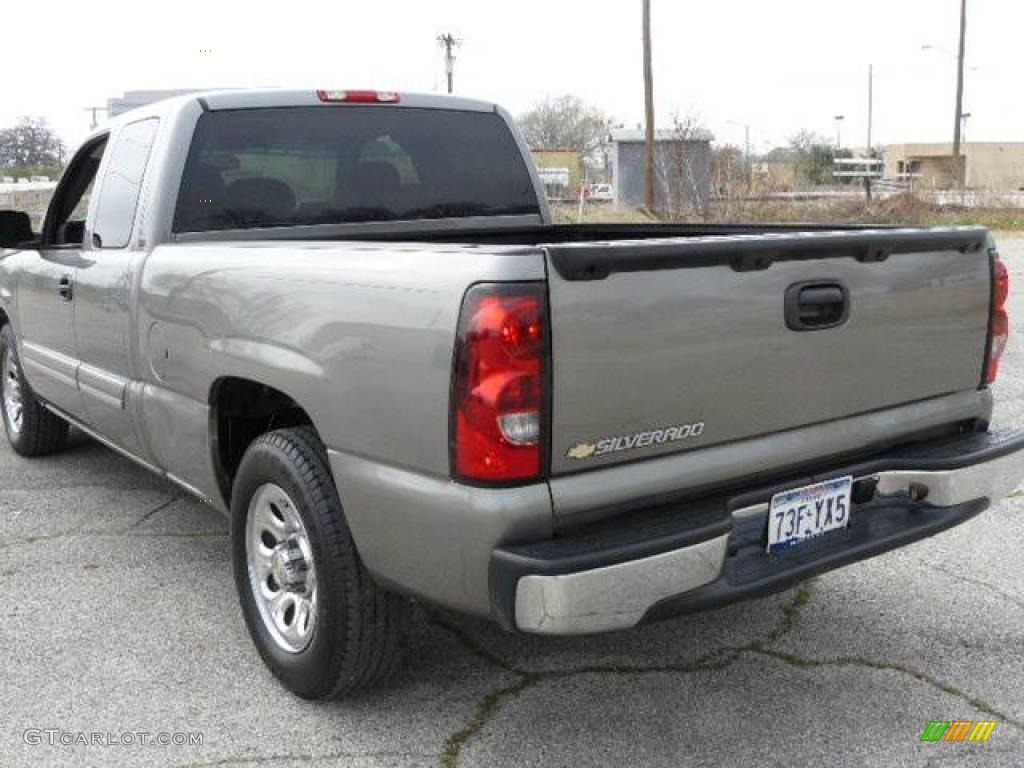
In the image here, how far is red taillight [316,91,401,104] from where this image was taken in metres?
4.36

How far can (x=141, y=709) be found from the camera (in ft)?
10.3

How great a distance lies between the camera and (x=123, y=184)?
4.36 meters

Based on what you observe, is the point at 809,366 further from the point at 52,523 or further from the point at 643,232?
the point at 52,523

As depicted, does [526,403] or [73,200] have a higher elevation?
[73,200]

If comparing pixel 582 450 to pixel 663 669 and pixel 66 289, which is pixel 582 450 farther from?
pixel 66 289

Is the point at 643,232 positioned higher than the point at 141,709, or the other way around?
the point at 643,232

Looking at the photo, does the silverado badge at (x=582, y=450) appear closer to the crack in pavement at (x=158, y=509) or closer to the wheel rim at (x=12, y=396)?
the crack in pavement at (x=158, y=509)

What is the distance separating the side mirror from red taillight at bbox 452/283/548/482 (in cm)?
378

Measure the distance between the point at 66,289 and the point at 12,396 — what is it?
1922 mm

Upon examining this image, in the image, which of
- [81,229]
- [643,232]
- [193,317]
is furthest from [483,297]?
[81,229]

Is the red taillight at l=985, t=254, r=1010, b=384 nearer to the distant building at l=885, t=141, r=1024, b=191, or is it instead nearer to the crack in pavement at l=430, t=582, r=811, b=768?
the crack in pavement at l=430, t=582, r=811, b=768

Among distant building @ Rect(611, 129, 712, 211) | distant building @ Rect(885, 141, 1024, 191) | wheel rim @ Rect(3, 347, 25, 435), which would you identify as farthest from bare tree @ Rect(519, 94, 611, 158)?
wheel rim @ Rect(3, 347, 25, 435)

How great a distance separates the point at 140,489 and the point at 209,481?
2.08m

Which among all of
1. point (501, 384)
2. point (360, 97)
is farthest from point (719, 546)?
point (360, 97)
